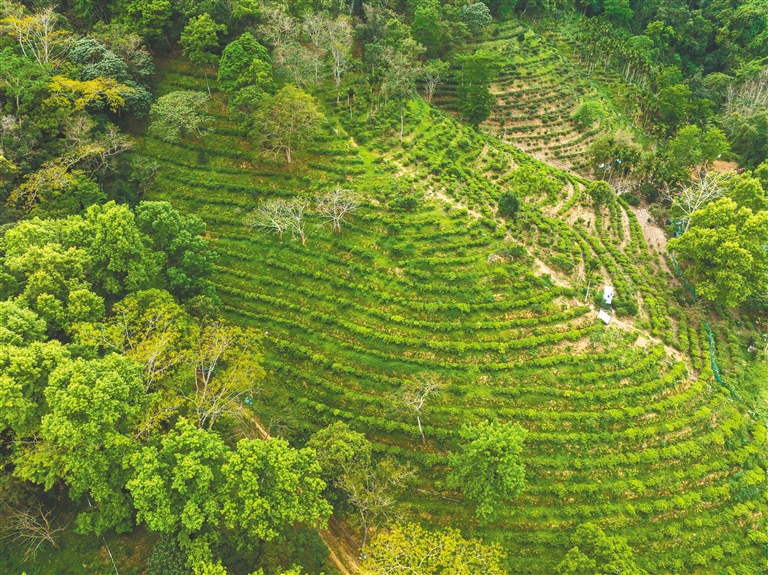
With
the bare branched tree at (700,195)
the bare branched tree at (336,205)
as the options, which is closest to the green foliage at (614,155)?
the bare branched tree at (700,195)

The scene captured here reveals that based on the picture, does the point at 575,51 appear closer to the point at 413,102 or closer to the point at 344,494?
the point at 413,102

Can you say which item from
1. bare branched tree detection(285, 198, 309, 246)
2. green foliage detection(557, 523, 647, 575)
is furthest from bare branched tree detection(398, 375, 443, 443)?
bare branched tree detection(285, 198, 309, 246)

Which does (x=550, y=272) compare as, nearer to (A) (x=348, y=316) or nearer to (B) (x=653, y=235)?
(B) (x=653, y=235)

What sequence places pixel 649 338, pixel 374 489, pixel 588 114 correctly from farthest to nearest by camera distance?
pixel 588 114 → pixel 649 338 → pixel 374 489

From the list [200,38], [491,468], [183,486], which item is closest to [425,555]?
[491,468]

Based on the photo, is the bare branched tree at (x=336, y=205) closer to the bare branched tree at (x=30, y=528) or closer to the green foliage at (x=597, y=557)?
the bare branched tree at (x=30, y=528)

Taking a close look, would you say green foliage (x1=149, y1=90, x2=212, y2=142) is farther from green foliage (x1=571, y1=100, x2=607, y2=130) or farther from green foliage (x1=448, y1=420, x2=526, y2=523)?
green foliage (x1=571, y1=100, x2=607, y2=130)

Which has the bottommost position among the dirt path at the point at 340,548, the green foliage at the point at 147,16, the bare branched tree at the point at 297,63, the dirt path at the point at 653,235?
the dirt path at the point at 340,548
